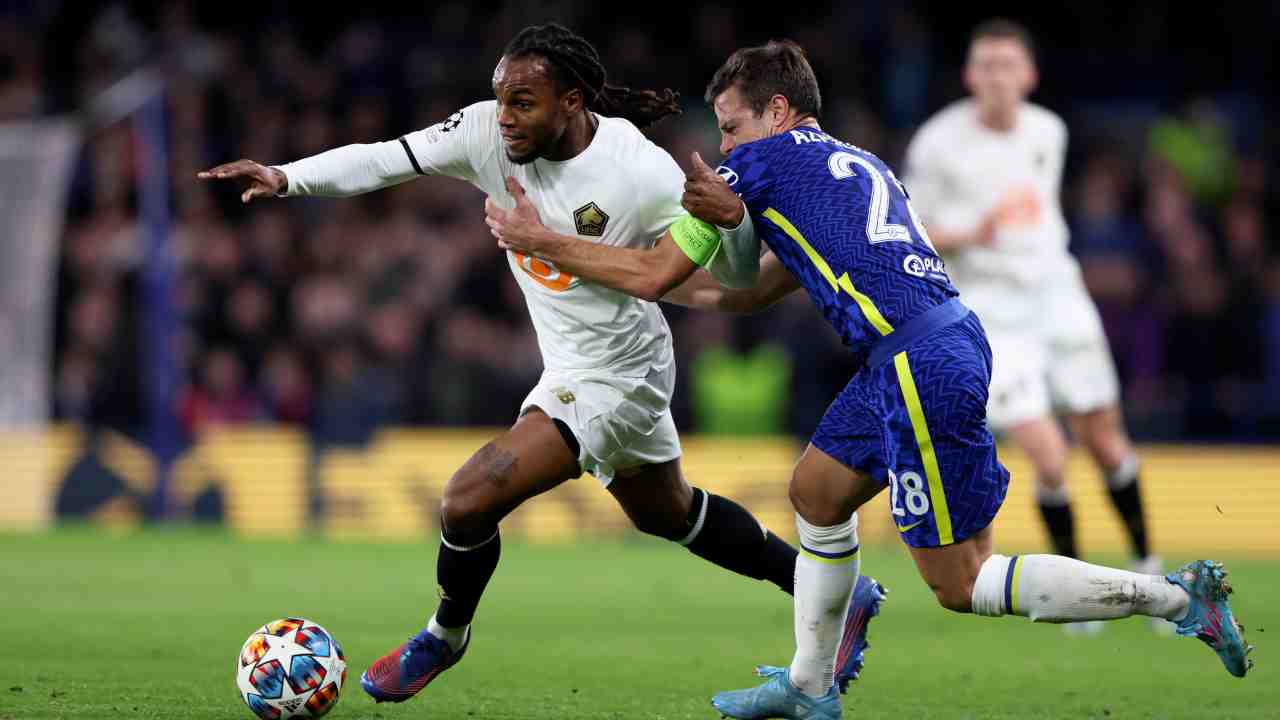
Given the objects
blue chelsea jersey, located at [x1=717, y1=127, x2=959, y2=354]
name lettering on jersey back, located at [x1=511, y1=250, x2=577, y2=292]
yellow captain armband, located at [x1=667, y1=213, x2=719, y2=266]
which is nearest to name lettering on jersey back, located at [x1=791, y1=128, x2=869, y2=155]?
blue chelsea jersey, located at [x1=717, y1=127, x2=959, y2=354]

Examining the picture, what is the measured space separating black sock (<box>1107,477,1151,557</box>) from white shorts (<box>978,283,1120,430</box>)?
1.50 feet

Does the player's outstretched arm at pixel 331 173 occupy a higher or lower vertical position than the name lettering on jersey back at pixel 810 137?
lower

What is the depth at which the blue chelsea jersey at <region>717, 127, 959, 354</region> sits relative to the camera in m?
5.47

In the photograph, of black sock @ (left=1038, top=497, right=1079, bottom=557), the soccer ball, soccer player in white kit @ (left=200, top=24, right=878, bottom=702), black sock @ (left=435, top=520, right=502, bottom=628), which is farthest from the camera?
black sock @ (left=1038, top=497, right=1079, bottom=557)

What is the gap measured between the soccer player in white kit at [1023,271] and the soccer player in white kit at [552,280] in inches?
119

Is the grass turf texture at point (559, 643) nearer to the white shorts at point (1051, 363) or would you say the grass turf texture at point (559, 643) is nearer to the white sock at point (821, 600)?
the white sock at point (821, 600)

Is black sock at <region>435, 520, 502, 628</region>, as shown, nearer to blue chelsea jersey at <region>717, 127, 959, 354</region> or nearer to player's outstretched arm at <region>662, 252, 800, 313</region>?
player's outstretched arm at <region>662, 252, 800, 313</region>

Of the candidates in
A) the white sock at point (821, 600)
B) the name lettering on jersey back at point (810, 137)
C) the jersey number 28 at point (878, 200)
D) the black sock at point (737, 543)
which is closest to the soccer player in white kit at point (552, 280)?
the black sock at point (737, 543)

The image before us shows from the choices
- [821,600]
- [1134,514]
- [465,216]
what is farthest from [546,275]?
[465,216]

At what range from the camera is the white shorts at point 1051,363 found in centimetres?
918

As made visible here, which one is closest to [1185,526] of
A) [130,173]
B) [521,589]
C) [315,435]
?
[521,589]

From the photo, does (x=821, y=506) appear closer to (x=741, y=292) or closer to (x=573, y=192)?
(x=741, y=292)

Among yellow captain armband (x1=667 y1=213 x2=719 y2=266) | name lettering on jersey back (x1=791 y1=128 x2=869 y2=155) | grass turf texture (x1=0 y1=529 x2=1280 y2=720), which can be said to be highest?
name lettering on jersey back (x1=791 y1=128 x2=869 y2=155)

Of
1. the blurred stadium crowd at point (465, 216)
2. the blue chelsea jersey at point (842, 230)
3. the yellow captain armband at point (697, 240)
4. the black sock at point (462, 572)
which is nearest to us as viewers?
the blue chelsea jersey at point (842, 230)
